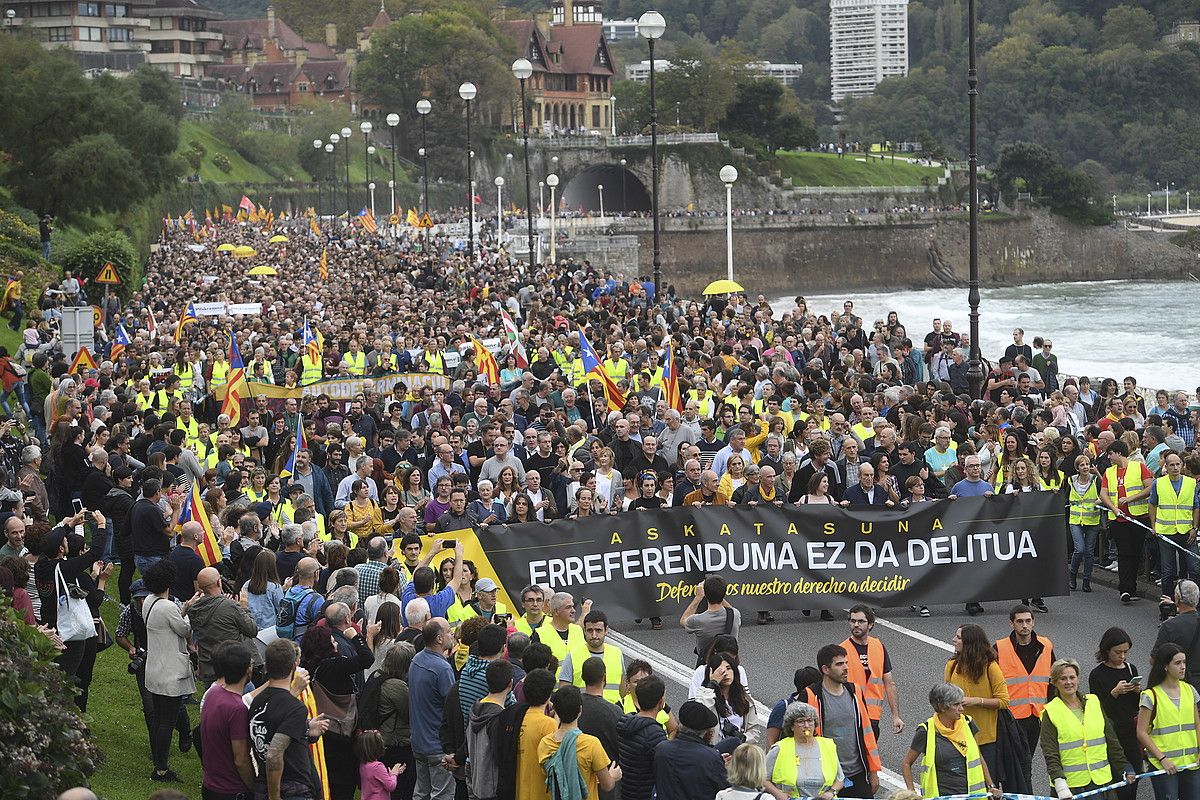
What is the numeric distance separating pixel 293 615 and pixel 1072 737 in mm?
4853

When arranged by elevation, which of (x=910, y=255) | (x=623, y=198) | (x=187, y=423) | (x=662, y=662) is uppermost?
(x=623, y=198)

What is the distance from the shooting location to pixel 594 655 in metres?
9.79

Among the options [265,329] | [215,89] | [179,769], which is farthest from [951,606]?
[215,89]

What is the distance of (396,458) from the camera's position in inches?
693

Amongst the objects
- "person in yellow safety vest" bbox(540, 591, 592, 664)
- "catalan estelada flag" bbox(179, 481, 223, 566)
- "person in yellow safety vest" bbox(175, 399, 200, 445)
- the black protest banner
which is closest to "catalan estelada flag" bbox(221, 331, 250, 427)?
"person in yellow safety vest" bbox(175, 399, 200, 445)

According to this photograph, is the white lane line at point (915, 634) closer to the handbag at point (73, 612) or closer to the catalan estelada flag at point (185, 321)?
the handbag at point (73, 612)

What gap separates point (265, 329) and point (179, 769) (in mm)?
19372

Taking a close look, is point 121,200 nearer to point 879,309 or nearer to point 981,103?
point 879,309

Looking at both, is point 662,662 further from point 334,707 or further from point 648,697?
point 648,697

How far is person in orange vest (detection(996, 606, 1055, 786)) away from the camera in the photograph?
33.9 feet

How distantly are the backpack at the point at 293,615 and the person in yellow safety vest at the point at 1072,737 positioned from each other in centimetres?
456

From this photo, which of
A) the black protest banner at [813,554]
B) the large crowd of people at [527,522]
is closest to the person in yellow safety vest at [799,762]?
the large crowd of people at [527,522]

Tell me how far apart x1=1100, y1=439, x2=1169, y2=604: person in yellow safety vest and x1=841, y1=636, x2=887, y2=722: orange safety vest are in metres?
5.99

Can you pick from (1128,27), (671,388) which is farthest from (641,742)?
(1128,27)
